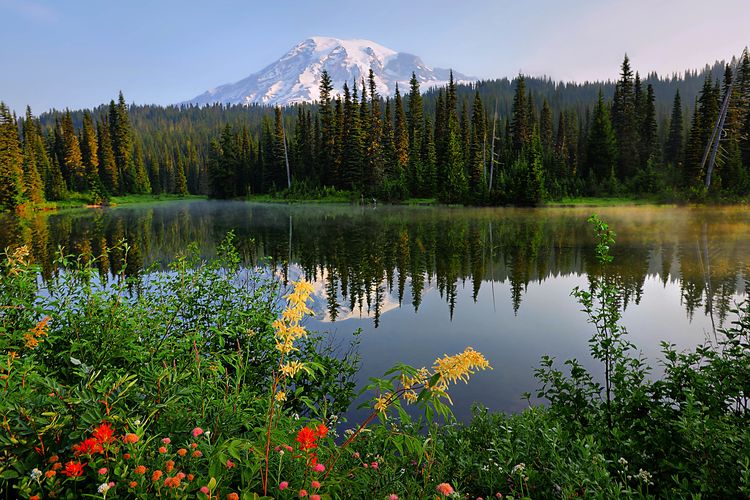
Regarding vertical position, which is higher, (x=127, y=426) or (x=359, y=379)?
(x=127, y=426)

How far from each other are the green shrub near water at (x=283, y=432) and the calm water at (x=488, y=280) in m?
3.06

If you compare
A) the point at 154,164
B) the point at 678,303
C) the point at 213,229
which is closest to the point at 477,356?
the point at 678,303

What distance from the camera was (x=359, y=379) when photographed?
336 inches

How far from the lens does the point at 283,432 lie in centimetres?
302

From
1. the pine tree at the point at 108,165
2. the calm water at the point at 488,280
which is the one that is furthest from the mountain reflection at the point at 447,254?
the pine tree at the point at 108,165

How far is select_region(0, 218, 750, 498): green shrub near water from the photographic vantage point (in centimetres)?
240

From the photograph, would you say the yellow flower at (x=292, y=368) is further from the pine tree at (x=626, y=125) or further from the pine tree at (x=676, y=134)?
the pine tree at (x=676, y=134)

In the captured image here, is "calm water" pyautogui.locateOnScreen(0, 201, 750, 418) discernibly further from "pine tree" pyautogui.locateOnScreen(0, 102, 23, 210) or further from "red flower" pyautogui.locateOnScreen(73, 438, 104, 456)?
"pine tree" pyautogui.locateOnScreen(0, 102, 23, 210)

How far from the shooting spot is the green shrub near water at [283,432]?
7.87 feet

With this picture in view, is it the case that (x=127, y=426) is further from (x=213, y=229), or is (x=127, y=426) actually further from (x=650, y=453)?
(x=213, y=229)

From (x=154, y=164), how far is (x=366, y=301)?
13083 cm

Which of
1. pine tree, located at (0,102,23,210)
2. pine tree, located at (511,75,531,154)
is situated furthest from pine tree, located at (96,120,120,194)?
pine tree, located at (511,75,531,154)

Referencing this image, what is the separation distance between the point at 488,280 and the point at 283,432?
15.5 m

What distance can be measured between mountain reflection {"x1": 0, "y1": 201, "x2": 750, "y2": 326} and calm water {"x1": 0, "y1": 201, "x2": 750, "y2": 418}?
9 cm
